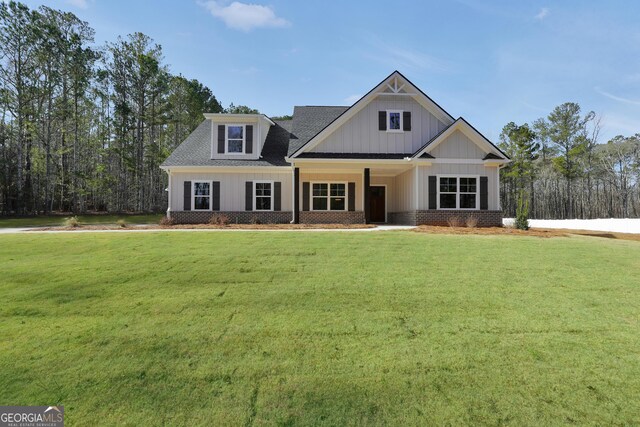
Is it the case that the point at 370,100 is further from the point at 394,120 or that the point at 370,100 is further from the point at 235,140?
the point at 235,140

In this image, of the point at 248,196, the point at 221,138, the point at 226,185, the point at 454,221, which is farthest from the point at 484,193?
the point at 221,138

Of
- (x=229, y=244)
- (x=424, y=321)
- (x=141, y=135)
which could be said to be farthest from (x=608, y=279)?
(x=141, y=135)

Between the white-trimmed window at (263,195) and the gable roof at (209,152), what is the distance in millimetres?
1096

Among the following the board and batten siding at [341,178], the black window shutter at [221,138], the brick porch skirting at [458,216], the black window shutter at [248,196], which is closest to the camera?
the brick porch skirting at [458,216]

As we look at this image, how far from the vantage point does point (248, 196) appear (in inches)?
725

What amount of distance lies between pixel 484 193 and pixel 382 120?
6501 mm

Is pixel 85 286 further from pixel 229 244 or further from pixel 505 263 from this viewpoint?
pixel 505 263

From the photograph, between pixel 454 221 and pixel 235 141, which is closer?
pixel 454 221

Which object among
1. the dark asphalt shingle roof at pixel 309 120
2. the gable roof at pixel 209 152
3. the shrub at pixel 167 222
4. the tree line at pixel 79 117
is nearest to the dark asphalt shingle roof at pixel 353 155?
the gable roof at pixel 209 152

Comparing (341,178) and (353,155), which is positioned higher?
(353,155)

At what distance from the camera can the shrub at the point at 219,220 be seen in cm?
1673

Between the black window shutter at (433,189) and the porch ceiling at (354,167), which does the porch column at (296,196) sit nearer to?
the porch ceiling at (354,167)

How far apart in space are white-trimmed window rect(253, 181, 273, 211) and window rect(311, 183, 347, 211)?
2465 millimetres

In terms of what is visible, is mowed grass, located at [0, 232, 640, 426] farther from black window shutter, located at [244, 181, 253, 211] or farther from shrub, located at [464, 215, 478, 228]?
black window shutter, located at [244, 181, 253, 211]
